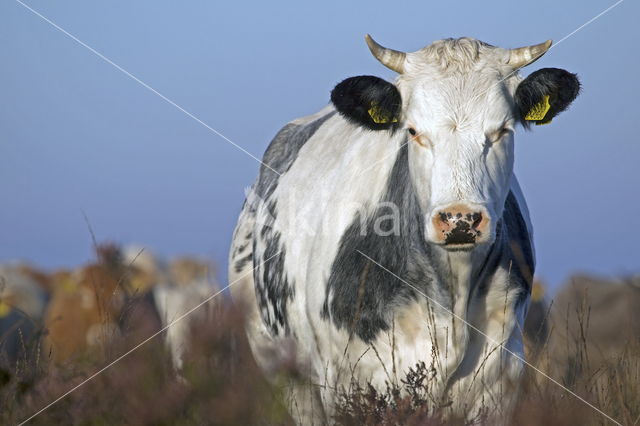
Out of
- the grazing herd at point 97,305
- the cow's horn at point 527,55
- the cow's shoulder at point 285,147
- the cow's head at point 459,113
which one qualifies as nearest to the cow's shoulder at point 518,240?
the cow's head at point 459,113

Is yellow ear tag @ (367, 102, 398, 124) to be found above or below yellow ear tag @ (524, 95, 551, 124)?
below

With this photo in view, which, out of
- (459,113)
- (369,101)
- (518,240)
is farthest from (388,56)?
(518,240)

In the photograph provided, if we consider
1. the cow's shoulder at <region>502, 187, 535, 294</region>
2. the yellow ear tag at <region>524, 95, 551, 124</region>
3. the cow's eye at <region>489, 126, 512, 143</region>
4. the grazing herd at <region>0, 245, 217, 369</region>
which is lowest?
the grazing herd at <region>0, 245, 217, 369</region>

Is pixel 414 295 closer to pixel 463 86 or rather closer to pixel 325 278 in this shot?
pixel 325 278

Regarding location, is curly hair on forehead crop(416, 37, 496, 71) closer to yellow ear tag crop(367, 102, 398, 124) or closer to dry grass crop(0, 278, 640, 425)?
yellow ear tag crop(367, 102, 398, 124)

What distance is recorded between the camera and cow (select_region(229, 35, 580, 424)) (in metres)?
4.75

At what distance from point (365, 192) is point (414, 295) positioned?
0.75m

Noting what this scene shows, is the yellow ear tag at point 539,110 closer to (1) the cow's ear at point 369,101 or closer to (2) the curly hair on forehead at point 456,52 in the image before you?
(2) the curly hair on forehead at point 456,52

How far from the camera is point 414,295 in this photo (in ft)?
16.3

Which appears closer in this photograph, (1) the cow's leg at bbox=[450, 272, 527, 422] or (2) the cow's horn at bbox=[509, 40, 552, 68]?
(1) the cow's leg at bbox=[450, 272, 527, 422]

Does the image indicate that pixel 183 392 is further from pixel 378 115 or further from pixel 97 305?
pixel 378 115

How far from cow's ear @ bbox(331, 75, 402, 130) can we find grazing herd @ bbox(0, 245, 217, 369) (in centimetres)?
123

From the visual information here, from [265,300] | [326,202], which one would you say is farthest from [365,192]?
[265,300]

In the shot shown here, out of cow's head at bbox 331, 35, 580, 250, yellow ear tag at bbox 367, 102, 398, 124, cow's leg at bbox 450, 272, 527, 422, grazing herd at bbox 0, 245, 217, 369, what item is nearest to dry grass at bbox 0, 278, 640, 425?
grazing herd at bbox 0, 245, 217, 369
